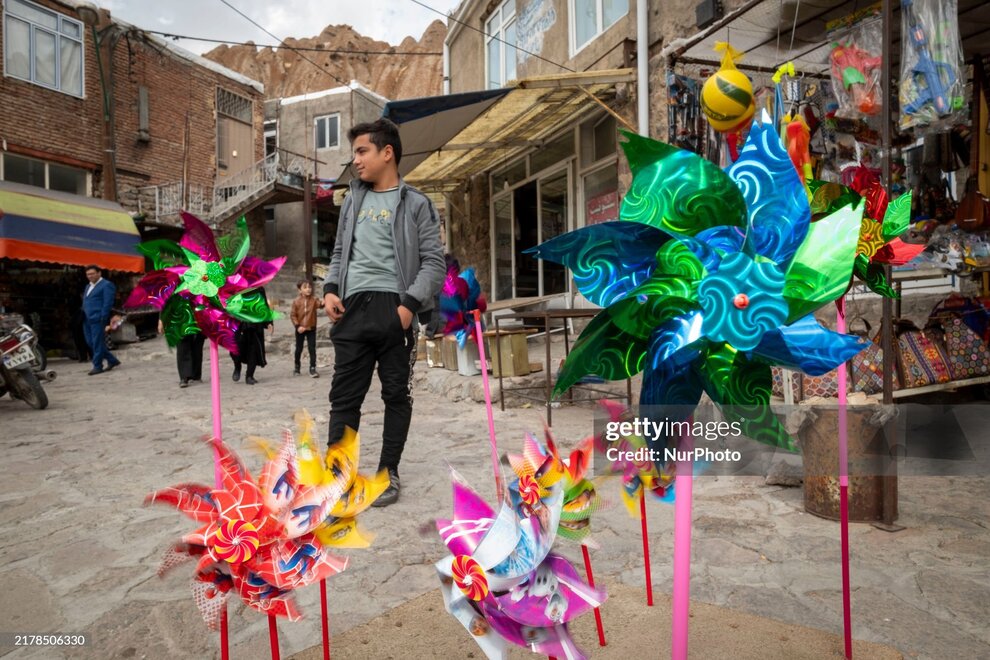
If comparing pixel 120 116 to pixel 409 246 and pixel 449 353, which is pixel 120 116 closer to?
pixel 449 353

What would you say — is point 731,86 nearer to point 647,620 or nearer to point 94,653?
point 647,620

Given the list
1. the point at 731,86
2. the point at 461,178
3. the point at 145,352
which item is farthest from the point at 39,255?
the point at 731,86

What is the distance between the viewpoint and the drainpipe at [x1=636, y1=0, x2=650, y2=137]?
20.0 feet

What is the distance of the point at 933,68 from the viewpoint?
3041 millimetres

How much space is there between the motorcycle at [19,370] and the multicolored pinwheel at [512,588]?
21.5 ft

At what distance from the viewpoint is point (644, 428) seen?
3.60 ft

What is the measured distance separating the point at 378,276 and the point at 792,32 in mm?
3312

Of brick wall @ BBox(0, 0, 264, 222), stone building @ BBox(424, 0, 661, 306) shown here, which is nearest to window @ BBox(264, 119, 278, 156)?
brick wall @ BBox(0, 0, 264, 222)

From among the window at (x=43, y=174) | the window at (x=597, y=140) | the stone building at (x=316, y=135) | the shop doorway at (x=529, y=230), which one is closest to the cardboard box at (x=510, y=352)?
the shop doorway at (x=529, y=230)

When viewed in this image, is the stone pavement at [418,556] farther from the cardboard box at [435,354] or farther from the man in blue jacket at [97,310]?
the man in blue jacket at [97,310]

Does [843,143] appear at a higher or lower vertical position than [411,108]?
lower

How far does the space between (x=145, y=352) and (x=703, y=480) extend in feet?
36.9

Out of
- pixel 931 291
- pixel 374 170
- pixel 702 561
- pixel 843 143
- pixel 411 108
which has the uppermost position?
pixel 411 108

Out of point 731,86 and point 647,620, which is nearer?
point 731,86
